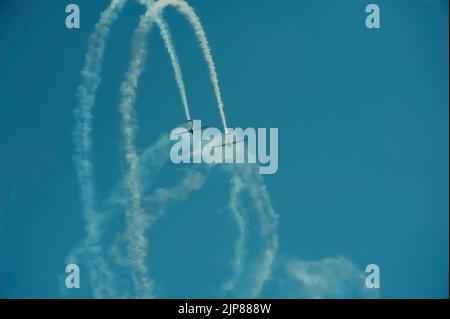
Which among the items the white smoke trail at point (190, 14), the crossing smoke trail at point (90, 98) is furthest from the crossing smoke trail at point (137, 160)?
the crossing smoke trail at point (90, 98)

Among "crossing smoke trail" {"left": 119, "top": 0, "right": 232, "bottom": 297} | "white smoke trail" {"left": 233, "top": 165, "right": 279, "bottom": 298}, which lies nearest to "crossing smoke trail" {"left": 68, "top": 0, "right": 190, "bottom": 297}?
"crossing smoke trail" {"left": 119, "top": 0, "right": 232, "bottom": 297}

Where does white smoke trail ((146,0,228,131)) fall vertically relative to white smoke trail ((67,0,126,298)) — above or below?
above

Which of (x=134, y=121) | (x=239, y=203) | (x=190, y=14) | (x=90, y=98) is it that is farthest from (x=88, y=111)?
(x=239, y=203)

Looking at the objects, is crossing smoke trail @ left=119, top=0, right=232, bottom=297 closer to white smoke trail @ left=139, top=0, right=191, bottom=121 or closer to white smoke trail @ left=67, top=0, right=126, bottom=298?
white smoke trail @ left=139, top=0, right=191, bottom=121

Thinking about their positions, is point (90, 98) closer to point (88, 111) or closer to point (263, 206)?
point (88, 111)

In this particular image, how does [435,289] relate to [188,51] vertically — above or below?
below

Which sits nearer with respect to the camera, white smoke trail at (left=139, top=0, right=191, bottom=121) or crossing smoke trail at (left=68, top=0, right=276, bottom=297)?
crossing smoke trail at (left=68, top=0, right=276, bottom=297)

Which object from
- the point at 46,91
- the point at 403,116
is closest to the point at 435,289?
the point at 403,116

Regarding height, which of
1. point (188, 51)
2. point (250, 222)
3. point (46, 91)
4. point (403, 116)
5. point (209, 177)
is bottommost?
point (250, 222)

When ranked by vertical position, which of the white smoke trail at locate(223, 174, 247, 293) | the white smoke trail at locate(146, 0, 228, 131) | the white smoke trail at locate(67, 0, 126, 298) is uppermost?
the white smoke trail at locate(146, 0, 228, 131)

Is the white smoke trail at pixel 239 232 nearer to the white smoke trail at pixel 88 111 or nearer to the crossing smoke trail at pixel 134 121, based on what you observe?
the crossing smoke trail at pixel 134 121
